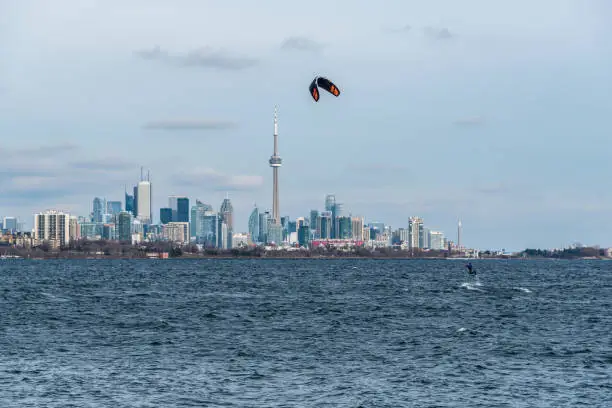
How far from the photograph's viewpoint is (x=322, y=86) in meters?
74.2

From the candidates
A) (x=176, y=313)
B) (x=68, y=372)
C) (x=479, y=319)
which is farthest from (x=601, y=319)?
(x=68, y=372)

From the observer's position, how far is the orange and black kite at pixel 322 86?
7069cm

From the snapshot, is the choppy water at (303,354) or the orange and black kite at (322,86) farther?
the orange and black kite at (322,86)

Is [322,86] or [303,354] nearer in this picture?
[303,354]

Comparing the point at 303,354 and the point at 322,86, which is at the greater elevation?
the point at 322,86

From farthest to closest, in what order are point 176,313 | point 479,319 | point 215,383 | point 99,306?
point 99,306 → point 176,313 → point 479,319 → point 215,383

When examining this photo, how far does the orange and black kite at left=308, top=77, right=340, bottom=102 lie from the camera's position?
70688 millimetres

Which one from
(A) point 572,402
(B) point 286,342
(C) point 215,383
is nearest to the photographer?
(A) point 572,402

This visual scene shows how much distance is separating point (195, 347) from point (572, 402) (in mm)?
26307

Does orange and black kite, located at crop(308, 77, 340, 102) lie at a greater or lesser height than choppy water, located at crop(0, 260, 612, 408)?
greater

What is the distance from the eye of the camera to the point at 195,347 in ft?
203

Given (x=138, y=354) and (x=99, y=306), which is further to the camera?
(x=99, y=306)

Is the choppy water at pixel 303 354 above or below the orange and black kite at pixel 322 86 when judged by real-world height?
below

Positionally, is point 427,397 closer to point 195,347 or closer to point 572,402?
point 572,402
